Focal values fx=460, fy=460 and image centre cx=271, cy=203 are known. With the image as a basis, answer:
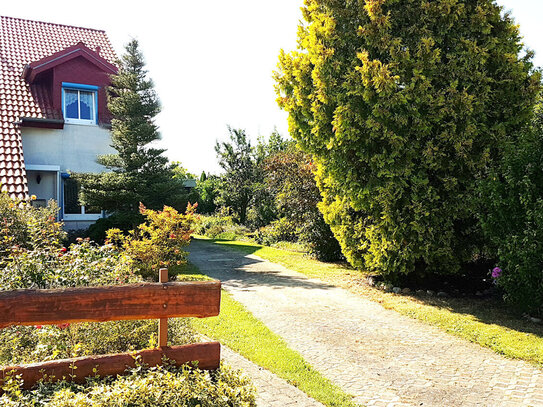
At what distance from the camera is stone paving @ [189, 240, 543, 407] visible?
5379mm

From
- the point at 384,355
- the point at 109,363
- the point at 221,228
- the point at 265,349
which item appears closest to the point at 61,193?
the point at 221,228

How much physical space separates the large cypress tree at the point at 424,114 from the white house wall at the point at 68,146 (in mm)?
9789

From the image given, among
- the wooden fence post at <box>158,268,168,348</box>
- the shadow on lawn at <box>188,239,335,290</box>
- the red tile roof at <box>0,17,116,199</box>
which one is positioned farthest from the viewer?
the red tile roof at <box>0,17,116,199</box>

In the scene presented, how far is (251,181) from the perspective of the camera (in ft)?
93.6

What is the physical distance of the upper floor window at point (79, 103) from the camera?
16875 mm

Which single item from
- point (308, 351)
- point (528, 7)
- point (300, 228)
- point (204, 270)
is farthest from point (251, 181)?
point (308, 351)

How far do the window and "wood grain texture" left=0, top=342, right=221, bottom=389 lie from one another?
13.4 metres

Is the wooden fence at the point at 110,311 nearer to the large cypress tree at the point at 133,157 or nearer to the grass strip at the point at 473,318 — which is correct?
the grass strip at the point at 473,318

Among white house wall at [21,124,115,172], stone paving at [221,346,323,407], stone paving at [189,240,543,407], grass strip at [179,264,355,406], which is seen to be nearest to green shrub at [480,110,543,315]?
stone paving at [189,240,543,407]

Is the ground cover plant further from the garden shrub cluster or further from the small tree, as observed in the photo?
the small tree

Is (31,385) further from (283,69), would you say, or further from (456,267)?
(283,69)

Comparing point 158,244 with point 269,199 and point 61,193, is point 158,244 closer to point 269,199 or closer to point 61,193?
point 61,193

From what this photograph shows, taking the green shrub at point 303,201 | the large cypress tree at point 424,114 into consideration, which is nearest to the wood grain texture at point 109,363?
the large cypress tree at point 424,114

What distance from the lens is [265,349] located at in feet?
22.0
